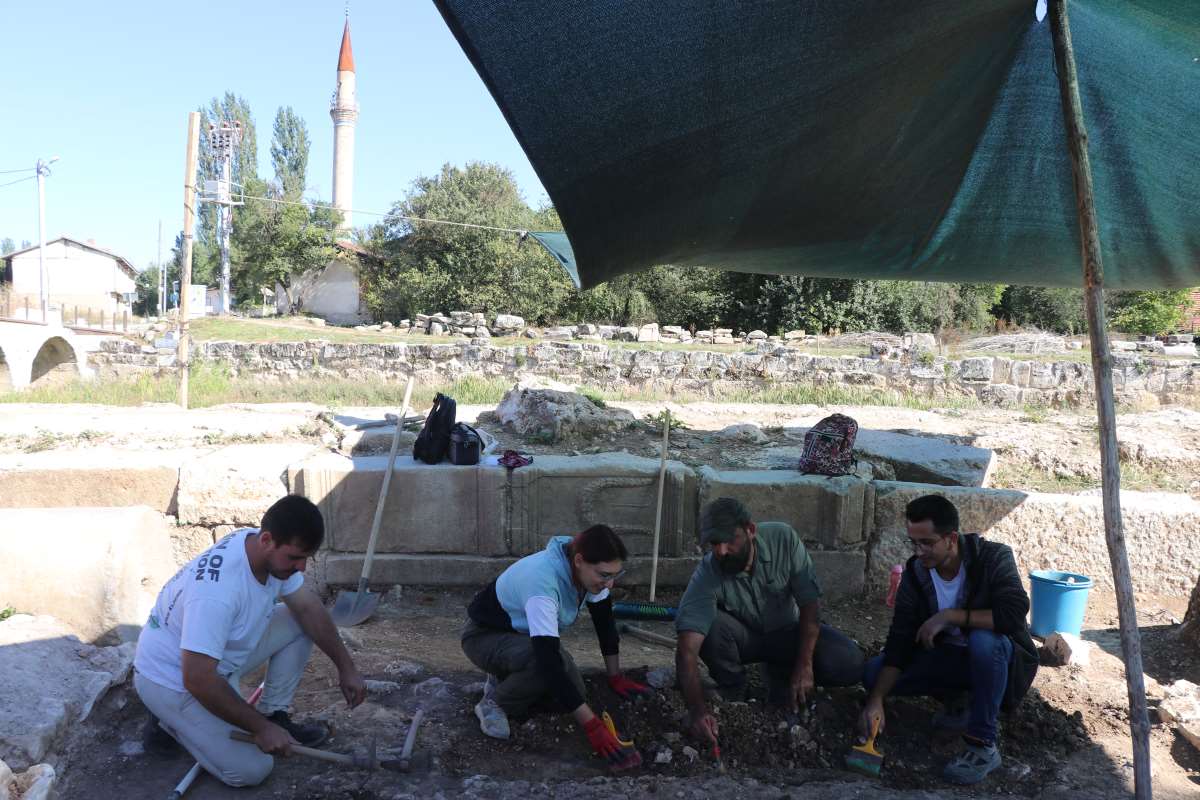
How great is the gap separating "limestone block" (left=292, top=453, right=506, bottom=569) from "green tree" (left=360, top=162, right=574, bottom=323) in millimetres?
19197

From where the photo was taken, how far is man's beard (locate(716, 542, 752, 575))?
317 centimetres

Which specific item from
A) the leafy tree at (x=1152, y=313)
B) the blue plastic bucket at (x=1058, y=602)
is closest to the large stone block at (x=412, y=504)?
the blue plastic bucket at (x=1058, y=602)

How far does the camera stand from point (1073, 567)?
4.85 meters

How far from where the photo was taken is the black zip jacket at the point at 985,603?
300 cm

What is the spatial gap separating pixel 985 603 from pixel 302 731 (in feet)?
8.42

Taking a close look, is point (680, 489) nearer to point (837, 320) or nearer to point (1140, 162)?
point (1140, 162)

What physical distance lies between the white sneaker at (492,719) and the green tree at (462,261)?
68.8 ft

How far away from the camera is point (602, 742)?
9.42 ft

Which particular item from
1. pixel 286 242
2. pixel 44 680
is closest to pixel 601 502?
pixel 44 680

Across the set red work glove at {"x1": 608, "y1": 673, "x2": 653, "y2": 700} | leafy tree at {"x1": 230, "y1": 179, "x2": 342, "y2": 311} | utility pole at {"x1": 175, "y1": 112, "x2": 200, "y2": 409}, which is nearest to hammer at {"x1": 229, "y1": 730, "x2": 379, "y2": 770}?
red work glove at {"x1": 608, "y1": 673, "x2": 653, "y2": 700}

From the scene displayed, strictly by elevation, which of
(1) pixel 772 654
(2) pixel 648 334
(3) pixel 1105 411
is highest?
(2) pixel 648 334

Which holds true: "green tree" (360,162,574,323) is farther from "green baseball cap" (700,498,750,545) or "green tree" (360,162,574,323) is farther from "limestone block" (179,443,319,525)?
"green baseball cap" (700,498,750,545)

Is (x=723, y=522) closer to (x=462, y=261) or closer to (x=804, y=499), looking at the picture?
(x=804, y=499)

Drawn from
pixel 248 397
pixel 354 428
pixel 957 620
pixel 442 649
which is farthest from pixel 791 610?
pixel 248 397
